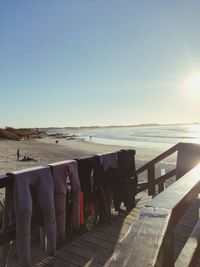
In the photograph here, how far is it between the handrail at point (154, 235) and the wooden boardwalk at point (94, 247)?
2767 mm

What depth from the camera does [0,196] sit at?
31.4 ft

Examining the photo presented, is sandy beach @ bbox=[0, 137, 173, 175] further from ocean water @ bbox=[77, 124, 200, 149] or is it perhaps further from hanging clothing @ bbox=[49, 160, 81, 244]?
hanging clothing @ bbox=[49, 160, 81, 244]

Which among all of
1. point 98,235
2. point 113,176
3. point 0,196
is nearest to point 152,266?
point 98,235

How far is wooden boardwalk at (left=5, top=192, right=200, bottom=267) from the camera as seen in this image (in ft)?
13.5

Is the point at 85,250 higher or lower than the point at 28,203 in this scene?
lower

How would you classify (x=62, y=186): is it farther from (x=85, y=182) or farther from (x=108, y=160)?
(x=108, y=160)

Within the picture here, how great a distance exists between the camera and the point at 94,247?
4539mm

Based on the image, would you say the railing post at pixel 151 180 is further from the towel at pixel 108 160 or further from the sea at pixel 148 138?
the sea at pixel 148 138

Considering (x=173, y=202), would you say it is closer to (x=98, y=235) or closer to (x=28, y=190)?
(x=28, y=190)

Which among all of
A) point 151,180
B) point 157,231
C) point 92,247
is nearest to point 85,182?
point 92,247

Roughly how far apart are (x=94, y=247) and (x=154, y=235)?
11.5 ft

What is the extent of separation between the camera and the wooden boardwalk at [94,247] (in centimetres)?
412

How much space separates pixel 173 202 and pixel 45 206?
257 centimetres

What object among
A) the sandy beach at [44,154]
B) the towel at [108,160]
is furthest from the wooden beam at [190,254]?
the sandy beach at [44,154]
